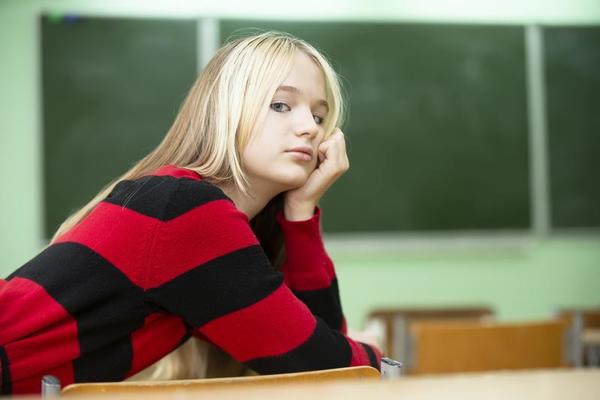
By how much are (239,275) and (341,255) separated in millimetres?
3261

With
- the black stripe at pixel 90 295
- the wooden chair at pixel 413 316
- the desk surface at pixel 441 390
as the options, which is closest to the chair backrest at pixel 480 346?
the wooden chair at pixel 413 316

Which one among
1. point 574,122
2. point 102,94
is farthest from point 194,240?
point 574,122

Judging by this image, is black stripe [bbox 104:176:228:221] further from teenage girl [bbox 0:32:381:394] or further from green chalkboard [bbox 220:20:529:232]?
green chalkboard [bbox 220:20:529:232]

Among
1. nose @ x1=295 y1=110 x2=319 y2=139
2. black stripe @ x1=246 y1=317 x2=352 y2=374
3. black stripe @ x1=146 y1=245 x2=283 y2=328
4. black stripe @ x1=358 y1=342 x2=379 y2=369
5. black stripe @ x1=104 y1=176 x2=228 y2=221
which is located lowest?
black stripe @ x1=358 y1=342 x2=379 y2=369

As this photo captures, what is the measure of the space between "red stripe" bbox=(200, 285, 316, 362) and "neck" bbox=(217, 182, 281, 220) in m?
0.30

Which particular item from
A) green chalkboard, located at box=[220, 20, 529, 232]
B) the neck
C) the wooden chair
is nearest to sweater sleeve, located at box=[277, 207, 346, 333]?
the neck

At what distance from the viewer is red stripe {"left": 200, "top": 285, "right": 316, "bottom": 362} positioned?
129 cm

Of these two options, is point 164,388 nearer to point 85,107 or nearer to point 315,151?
point 315,151

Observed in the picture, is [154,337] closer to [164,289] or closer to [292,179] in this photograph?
[164,289]

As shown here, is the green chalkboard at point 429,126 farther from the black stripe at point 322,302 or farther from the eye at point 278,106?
the eye at point 278,106

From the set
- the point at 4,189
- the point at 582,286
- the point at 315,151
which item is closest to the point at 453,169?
the point at 582,286

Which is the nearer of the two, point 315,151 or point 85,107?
point 315,151

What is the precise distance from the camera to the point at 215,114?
4.99 feet

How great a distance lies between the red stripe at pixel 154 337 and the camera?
1344 mm
